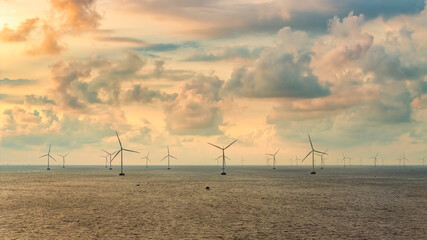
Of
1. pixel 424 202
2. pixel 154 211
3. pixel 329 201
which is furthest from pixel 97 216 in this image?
pixel 424 202

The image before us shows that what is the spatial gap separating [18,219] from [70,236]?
77.3ft

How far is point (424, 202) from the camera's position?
116562mm

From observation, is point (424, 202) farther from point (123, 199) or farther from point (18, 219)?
point (18, 219)

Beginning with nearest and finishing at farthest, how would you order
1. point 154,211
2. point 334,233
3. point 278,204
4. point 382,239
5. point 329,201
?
point 382,239 < point 334,233 < point 154,211 < point 278,204 < point 329,201

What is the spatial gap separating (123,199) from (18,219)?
42.1 metres

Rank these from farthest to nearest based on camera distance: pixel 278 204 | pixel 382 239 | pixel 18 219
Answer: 1. pixel 278 204
2. pixel 18 219
3. pixel 382 239

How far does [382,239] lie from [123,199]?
256 feet

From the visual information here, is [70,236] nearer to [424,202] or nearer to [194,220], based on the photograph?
[194,220]

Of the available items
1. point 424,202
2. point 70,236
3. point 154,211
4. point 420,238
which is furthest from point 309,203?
point 70,236

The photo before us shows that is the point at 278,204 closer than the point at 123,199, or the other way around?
the point at 278,204

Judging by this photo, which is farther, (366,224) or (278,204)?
(278,204)

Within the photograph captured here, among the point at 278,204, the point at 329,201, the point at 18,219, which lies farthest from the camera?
the point at 329,201

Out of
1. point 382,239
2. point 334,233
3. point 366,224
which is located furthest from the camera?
point 366,224

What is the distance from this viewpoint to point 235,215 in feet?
289
